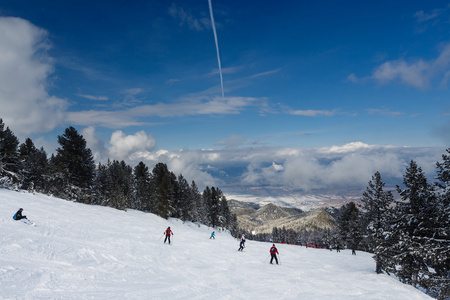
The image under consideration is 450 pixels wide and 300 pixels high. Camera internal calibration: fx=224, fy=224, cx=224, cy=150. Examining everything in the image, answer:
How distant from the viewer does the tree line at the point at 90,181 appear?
36.1m

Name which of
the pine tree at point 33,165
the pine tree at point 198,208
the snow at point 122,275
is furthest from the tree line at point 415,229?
the pine tree at point 33,165

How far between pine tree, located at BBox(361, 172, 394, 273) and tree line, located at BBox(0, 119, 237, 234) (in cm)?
4140

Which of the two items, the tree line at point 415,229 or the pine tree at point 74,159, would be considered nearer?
the tree line at point 415,229

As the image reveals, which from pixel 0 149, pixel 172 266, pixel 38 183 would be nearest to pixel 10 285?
pixel 172 266

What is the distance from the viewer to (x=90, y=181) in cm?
4388

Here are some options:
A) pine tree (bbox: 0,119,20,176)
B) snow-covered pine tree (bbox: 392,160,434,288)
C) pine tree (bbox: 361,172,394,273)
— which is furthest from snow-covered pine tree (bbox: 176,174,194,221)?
snow-covered pine tree (bbox: 392,160,434,288)

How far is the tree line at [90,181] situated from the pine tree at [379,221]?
41398 mm

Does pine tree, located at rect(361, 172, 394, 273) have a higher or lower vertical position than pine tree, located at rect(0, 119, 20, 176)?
lower

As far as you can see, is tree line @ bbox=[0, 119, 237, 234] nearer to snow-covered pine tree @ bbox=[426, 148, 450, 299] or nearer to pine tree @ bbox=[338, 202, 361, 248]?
pine tree @ bbox=[338, 202, 361, 248]

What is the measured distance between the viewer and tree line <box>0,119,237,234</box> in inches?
1421

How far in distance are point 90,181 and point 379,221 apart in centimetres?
4692

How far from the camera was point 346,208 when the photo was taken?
57812mm

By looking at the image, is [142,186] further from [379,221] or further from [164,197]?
[379,221]

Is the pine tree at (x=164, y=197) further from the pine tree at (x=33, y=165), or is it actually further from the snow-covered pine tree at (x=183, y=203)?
the pine tree at (x=33, y=165)
